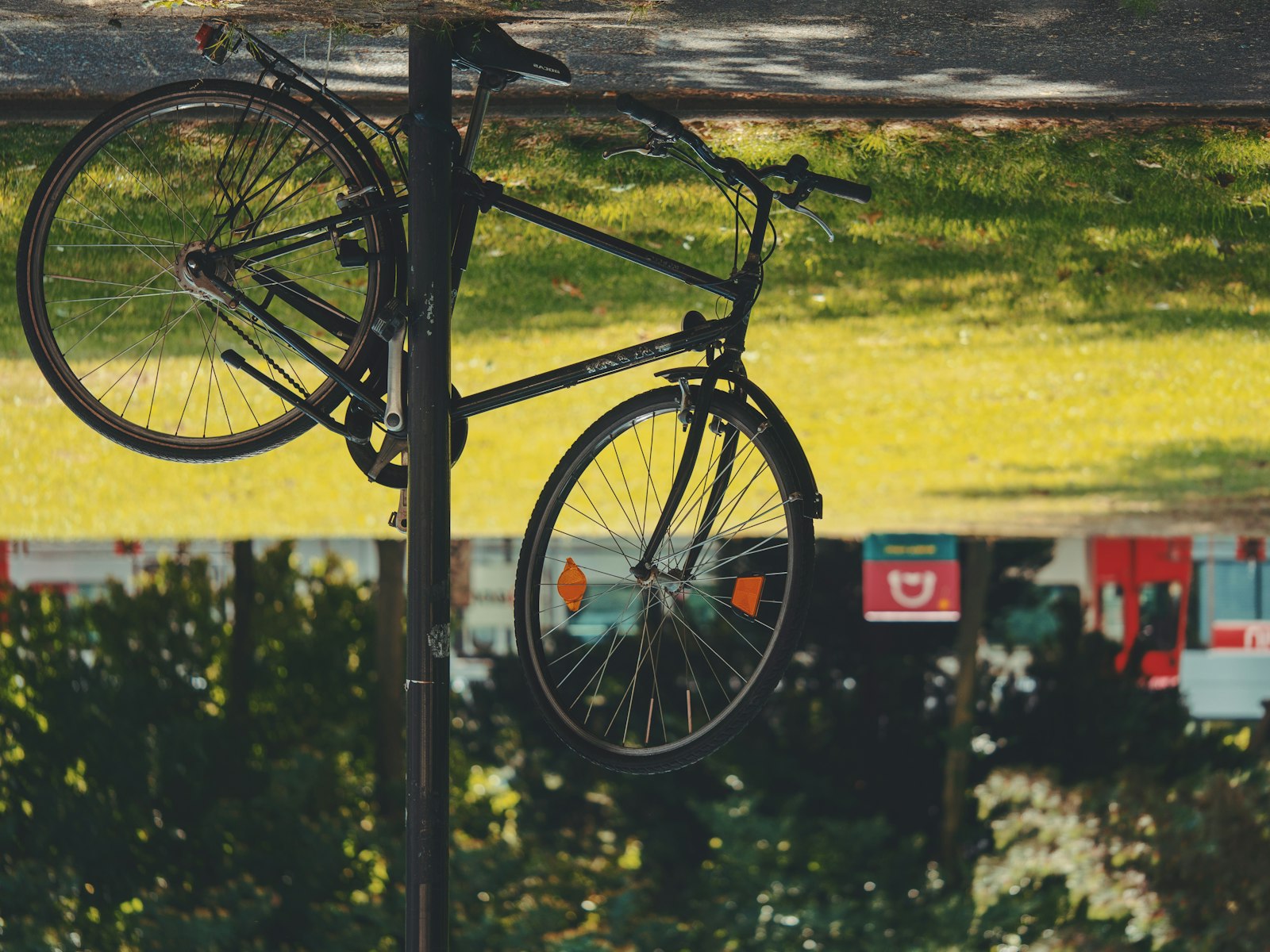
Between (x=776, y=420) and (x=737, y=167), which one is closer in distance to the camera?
(x=776, y=420)

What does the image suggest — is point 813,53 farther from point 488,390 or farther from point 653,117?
point 488,390

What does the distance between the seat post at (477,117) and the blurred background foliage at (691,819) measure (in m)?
6.60

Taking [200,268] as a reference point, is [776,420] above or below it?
below

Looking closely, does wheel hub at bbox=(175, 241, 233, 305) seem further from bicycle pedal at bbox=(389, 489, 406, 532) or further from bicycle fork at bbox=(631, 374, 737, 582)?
bicycle fork at bbox=(631, 374, 737, 582)

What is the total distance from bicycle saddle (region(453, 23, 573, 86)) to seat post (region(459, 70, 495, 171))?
55mm

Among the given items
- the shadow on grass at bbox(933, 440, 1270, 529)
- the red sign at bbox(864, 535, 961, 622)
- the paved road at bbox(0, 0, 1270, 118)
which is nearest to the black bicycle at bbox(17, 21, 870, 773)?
the paved road at bbox(0, 0, 1270, 118)

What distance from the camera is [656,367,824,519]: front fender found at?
2689 mm

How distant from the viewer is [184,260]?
2.80 metres

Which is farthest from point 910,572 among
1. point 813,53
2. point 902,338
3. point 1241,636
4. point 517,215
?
point 517,215

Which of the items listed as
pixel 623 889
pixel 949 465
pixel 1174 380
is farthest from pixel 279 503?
pixel 1174 380

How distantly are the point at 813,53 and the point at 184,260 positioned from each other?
2887 millimetres

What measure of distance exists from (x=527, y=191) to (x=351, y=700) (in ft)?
17.6

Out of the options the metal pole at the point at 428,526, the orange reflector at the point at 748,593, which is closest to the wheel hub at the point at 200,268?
the metal pole at the point at 428,526

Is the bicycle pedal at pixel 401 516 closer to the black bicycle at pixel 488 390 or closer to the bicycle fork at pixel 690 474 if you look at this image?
the black bicycle at pixel 488 390
